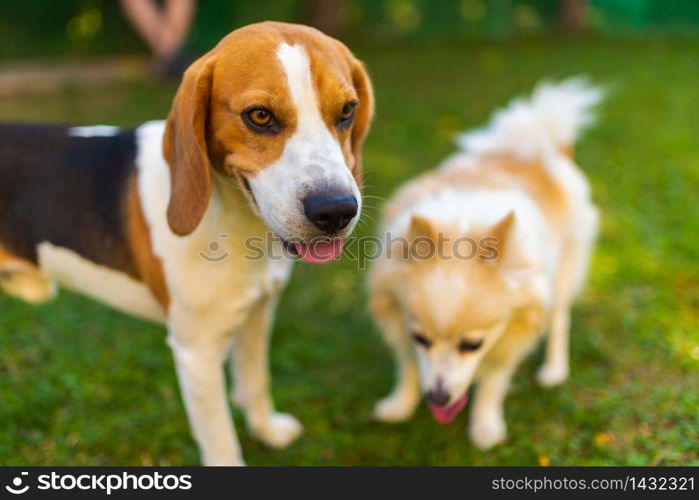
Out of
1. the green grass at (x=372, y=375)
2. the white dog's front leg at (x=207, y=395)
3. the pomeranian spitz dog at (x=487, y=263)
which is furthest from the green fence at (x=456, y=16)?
the white dog's front leg at (x=207, y=395)

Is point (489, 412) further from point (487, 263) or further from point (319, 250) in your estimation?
point (319, 250)

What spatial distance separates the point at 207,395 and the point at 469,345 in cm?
105

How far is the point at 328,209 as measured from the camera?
197cm

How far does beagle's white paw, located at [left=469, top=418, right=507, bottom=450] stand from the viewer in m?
3.10

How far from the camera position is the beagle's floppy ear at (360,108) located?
237cm

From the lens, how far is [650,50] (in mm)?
11516

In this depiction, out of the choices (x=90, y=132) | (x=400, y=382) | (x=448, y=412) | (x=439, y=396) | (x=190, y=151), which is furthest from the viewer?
(x=400, y=382)

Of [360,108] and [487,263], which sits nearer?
[360,108]

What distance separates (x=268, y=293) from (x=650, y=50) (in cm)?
1095

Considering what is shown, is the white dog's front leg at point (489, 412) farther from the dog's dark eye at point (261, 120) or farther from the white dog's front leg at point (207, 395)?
the dog's dark eye at point (261, 120)

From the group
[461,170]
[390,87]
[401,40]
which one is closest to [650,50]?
[401,40]

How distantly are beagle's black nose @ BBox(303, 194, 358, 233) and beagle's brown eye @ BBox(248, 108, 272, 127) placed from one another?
10.7 inches

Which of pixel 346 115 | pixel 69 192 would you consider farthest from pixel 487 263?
pixel 69 192

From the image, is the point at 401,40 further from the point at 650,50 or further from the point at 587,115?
the point at 587,115
